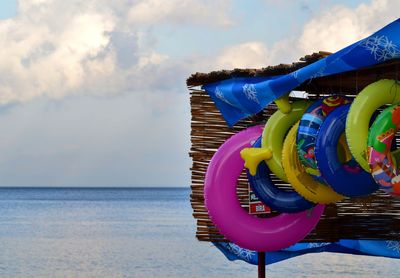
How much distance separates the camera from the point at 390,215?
24.1 feet

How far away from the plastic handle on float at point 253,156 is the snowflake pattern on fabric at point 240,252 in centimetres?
146

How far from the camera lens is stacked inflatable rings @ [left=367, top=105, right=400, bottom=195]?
502cm

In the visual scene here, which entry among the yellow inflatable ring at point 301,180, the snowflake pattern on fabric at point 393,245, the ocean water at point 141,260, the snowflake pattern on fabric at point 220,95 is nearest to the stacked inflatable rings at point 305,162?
the yellow inflatable ring at point 301,180

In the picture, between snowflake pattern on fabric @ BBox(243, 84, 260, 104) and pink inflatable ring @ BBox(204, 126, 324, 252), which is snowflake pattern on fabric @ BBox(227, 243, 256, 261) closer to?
pink inflatable ring @ BBox(204, 126, 324, 252)

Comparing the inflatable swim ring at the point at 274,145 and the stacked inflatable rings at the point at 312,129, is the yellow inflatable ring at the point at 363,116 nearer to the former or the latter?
the stacked inflatable rings at the point at 312,129

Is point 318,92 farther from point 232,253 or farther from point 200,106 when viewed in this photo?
point 232,253

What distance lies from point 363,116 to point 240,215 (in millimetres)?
1520

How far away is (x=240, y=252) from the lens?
7.50 metres

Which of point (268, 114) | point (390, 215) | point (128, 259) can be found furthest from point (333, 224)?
point (128, 259)

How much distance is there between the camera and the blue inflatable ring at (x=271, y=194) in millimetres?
6133

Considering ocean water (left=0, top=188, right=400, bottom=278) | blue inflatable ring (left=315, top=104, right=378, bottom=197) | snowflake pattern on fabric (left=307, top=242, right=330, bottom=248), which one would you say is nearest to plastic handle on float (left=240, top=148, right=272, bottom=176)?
blue inflatable ring (left=315, top=104, right=378, bottom=197)

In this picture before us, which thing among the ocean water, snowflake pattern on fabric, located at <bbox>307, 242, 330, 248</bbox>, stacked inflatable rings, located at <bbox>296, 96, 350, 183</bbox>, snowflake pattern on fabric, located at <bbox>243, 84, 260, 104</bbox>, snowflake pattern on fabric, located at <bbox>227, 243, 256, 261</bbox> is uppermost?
snowflake pattern on fabric, located at <bbox>243, 84, 260, 104</bbox>

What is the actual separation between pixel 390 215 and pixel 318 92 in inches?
47.0

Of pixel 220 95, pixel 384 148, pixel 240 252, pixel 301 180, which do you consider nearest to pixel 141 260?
pixel 240 252
